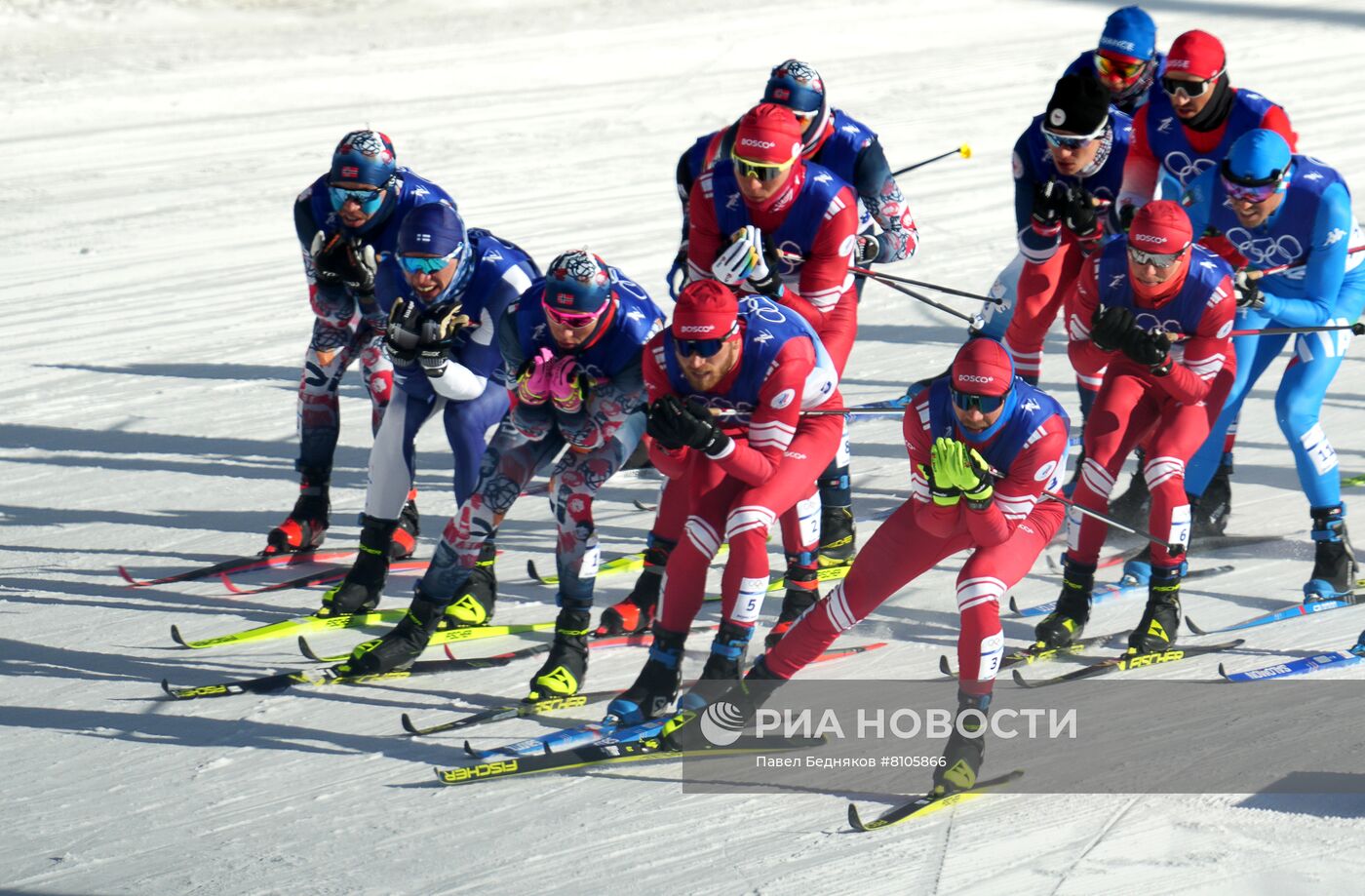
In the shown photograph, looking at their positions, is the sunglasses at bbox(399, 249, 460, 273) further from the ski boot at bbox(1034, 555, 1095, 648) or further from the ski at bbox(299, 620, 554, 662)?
the ski boot at bbox(1034, 555, 1095, 648)

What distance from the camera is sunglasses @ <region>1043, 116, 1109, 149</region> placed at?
27.2 ft

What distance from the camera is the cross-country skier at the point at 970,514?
5.98 metres

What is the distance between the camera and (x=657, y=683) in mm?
6668

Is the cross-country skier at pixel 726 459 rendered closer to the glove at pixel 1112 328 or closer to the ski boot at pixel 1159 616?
the glove at pixel 1112 328

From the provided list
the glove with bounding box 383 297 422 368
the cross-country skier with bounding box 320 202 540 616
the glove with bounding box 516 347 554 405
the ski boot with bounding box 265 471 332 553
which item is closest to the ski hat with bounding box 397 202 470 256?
the cross-country skier with bounding box 320 202 540 616

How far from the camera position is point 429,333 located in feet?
23.6

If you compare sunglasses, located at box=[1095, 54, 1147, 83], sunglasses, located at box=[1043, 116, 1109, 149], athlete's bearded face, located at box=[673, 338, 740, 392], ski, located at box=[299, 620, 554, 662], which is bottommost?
ski, located at box=[299, 620, 554, 662]

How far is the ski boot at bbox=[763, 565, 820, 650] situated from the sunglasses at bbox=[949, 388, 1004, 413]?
1.62 meters

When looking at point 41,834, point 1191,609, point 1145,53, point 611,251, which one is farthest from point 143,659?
point 611,251

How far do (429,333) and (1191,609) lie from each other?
139 inches

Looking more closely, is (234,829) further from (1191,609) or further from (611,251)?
(611,251)

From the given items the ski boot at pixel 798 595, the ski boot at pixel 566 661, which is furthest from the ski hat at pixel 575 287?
the ski boot at pixel 798 595

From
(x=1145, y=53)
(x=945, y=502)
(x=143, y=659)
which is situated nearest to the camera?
(x=945, y=502)

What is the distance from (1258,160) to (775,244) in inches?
81.6
